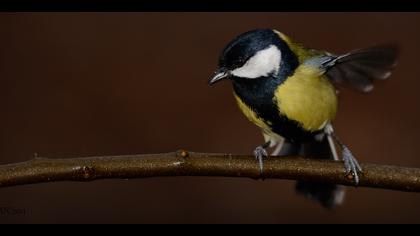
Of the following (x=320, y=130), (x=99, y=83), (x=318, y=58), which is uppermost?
(x=99, y=83)

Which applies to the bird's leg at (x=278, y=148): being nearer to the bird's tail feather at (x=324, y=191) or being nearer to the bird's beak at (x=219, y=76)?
the bird's tail feather at (x=324, y=191)

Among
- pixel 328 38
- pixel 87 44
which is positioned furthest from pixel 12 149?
pixel 328 38

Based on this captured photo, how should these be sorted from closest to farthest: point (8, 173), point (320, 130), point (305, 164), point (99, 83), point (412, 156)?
point (8, 173) → point (305, 164) → point (320, 130) → point (412, 156) → point (99, 83)

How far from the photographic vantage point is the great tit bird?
6.57 ft

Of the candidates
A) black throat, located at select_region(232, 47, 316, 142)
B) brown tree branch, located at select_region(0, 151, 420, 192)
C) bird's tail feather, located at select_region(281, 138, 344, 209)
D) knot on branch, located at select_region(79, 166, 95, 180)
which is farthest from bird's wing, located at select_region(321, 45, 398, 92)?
knot on branch, located at select_region(79, 166, 95, 180)

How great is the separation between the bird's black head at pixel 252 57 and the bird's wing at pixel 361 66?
17 cm

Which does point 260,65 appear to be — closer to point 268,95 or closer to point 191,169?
point 268,95

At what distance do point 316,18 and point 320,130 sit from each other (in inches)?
91.4

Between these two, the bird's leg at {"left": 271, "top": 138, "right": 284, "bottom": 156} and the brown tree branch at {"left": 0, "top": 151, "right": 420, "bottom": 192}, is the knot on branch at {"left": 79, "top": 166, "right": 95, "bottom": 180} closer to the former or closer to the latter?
the brown tree branch at {"left": 0, "top": 151, "right": 420, "bottom": 192}

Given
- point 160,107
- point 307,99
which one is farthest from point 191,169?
point 160,107

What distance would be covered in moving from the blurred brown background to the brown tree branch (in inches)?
63.5

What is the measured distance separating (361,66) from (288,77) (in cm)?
27

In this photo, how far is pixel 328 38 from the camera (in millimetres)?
4285

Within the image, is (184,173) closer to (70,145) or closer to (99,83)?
(70,145)
